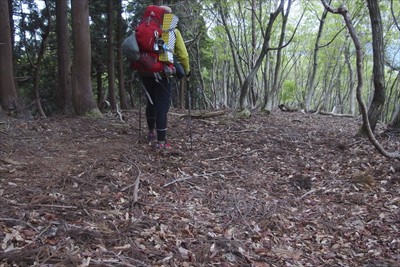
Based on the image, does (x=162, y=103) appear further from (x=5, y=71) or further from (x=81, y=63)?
(x=5, y=71)

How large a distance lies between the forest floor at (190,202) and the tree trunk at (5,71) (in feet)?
8.97

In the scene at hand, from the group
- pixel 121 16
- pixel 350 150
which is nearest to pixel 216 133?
pixel 350 150

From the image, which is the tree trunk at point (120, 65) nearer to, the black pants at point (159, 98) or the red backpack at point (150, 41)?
the black pants at point (159, 98)

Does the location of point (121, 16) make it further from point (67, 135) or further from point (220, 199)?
point (220, 199)

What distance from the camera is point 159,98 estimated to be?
5.40 meters

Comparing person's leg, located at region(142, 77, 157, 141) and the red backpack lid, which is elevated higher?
the red backpack lid

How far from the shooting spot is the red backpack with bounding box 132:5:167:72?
16.3ft

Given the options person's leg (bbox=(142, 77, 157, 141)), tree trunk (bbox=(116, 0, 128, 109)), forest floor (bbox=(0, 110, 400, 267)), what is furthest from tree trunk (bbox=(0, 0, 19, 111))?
tree trunk (bbox=(116, 0, 128, 109))

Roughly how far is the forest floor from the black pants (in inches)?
16.5

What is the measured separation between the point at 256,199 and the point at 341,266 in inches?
54.9

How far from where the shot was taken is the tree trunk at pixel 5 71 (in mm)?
8695

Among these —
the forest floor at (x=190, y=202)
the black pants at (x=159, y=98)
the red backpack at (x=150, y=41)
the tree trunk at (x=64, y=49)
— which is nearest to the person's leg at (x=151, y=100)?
the black pants at (x=159, y=98)

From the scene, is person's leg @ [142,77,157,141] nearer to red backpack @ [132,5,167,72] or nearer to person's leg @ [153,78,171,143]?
person's leg @ [153,78,171,143]

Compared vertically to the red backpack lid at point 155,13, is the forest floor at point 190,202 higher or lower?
lower
